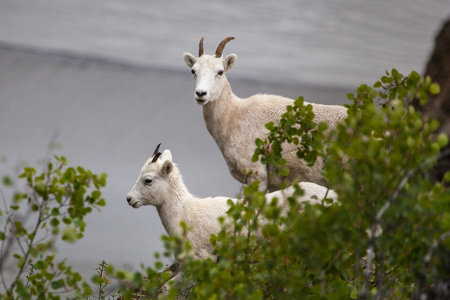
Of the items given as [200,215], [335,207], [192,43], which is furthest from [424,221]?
[192,43]

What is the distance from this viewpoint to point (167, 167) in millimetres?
3717

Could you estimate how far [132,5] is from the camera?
5.20 meters

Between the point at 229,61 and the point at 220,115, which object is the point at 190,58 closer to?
the point at 229,61

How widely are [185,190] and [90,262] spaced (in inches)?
42.7

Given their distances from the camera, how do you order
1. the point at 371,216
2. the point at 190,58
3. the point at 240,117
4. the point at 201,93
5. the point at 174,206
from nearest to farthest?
1. the point at 371,216
2. the point at 201,93
3. the point at 174,206
4. the point at 240,117
5. the point at 190,58

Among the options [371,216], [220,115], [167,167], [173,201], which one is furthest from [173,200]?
[371,216]

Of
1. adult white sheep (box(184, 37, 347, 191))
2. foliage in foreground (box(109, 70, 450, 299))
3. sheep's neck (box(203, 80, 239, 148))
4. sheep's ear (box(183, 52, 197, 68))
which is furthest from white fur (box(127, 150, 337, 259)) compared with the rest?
foliage in foreground (box(109, 70, 450, 299))

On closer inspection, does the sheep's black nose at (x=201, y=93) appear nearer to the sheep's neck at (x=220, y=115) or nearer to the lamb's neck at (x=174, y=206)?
the sheep's neck at (x=220, y=115)

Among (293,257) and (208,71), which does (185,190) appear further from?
(293,257)

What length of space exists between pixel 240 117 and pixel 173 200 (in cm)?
70

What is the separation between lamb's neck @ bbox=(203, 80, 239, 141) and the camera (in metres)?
3.98

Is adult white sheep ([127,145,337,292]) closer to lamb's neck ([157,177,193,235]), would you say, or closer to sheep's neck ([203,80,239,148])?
lamb's neck ([157,177,193,235])

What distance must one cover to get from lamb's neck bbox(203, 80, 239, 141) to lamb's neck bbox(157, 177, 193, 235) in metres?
0.43

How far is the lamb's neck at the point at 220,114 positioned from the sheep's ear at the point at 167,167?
454mm
